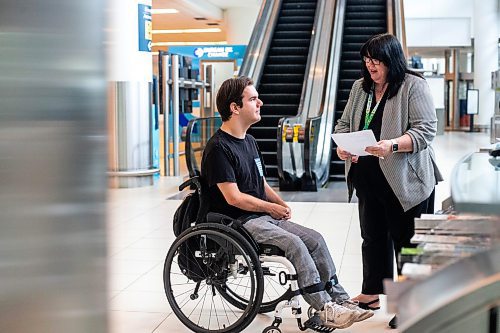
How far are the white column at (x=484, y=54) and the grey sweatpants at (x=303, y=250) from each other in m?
22.0

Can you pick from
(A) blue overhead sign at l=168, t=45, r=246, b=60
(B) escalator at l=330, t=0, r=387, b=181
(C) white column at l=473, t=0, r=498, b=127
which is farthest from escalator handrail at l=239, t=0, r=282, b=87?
(C) white column at l=473, t=0, r=498, b=127

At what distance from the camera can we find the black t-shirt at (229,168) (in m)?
3.88

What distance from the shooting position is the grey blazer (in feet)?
12.8

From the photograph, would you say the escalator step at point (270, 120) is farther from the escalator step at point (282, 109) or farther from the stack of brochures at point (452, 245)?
the stack of brochures at point (452, 245)

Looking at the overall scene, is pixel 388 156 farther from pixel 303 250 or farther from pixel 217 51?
pixel 217 51

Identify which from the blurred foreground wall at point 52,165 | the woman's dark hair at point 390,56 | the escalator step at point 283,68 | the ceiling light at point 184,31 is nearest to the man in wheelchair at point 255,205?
the woman's dark hair at point 390,56

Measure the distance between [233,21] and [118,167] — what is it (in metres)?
12.8

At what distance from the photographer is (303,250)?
3672 mm

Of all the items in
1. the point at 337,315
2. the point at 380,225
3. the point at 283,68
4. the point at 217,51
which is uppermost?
the point at 217,51

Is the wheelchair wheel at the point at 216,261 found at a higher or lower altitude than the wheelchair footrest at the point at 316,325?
higher

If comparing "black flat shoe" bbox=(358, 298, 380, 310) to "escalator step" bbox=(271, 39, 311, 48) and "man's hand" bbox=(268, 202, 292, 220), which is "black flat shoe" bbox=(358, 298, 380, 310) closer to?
"man's hand" bbox=(268, 202, 292, 220)

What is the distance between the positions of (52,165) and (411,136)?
3.09 metres

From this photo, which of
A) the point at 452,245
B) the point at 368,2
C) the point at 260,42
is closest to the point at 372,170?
the point at 452,245

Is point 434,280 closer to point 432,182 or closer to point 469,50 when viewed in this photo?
point 432,182
